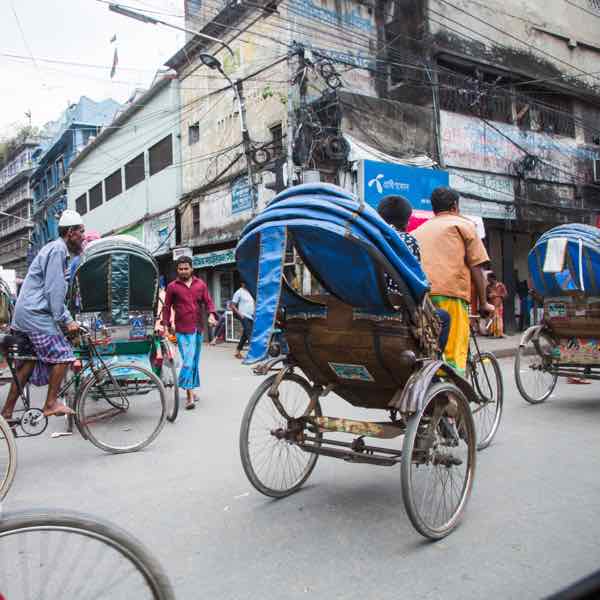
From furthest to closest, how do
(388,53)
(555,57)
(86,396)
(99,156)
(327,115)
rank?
(99,156) < (555,57) < (388,53) < (327,115) < (86,396)

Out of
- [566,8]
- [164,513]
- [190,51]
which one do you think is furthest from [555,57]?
[164,513]

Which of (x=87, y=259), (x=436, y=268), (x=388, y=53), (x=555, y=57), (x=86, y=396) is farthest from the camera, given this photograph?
(x=555, y=57)

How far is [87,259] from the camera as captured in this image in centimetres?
599

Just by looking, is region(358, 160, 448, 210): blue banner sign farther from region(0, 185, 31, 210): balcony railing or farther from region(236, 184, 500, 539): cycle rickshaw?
region(0, 185, 31, 210): balcony railing

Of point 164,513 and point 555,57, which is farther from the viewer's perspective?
point 555,57

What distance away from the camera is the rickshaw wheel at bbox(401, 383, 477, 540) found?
318 cm

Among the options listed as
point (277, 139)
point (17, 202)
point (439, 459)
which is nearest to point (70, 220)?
point (439, 459)

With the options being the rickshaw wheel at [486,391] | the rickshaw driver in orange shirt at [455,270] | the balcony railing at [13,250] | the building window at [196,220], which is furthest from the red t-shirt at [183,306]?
the balcony railing at [13,250]

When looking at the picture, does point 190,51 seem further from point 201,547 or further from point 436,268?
point 201,547

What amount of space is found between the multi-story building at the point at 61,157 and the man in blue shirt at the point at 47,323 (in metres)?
33.1

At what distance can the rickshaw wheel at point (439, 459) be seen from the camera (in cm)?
318

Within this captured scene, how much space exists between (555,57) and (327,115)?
9934 mm

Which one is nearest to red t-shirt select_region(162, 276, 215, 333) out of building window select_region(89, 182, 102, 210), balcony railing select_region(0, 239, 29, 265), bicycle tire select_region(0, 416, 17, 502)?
bicycle tire select_region(0, 416, 17, 502)

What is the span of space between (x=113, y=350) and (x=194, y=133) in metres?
16.5
